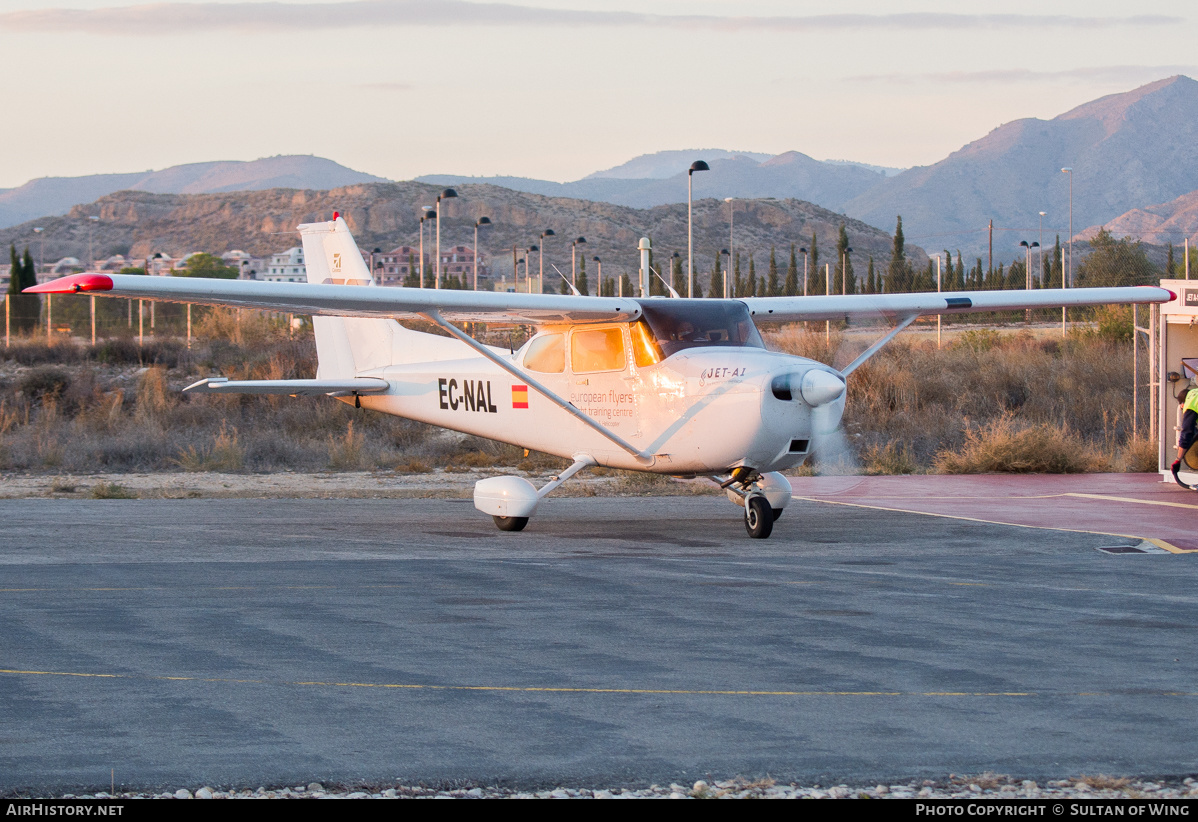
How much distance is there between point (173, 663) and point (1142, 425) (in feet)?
70.2

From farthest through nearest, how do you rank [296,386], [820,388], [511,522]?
[296,386]
[511,522]
[820,388]

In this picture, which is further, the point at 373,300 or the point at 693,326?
the point at 693,326

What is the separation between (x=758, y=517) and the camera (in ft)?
42.0

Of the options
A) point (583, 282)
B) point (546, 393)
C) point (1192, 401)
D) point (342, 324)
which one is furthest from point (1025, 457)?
Answer: point (583, 282)

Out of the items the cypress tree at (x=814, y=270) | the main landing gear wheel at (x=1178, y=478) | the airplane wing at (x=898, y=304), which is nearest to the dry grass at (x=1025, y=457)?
the main landing gear wheel at (x=1178, y=478)

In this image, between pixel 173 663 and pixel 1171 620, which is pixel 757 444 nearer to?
pixel 1171 620

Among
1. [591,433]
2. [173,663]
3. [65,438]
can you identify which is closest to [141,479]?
[65,438]

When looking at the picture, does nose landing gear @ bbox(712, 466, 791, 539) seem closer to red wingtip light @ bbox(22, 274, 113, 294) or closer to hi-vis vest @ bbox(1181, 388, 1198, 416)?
hi-vis vest @ bbox(1181, 388, 1198, 416)

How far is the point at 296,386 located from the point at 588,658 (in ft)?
30.3

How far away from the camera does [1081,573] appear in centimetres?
1048

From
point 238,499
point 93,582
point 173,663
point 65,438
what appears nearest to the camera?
point 173,663

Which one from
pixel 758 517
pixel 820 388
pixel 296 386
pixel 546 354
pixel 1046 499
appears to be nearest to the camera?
pixel 820 388

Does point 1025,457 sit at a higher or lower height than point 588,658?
higher

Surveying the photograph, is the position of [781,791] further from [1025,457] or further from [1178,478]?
[1025,457]
